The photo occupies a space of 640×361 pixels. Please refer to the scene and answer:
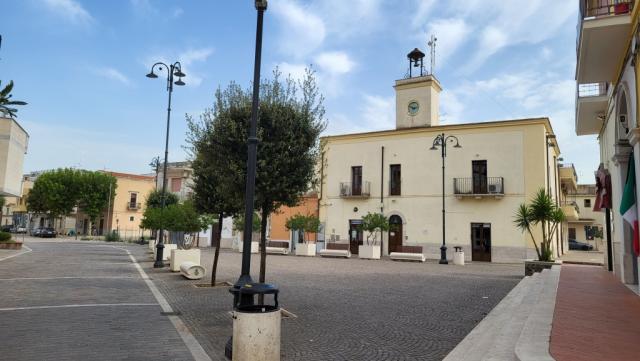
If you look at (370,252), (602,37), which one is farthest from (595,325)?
(370,252)

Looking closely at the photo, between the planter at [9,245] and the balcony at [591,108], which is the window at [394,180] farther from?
the planter at [9,245]

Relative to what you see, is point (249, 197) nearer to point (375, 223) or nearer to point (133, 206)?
point (375, 223)

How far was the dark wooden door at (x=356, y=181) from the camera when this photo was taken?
3052 centimetres

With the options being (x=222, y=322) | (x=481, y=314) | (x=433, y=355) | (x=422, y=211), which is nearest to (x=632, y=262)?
(x=481, y=314)

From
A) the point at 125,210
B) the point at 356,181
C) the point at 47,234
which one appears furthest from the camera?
the point at 125,210

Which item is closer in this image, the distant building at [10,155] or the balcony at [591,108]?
the balcony at [591,108]

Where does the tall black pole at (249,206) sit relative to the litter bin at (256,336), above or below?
above

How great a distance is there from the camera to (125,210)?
57.6 meters

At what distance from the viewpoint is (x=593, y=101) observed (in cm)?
1317

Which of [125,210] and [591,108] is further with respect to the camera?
[125,210]

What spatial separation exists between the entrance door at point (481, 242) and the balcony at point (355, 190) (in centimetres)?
717

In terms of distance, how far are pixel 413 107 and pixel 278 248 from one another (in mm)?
13152

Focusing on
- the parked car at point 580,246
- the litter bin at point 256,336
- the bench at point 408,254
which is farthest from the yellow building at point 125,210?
the litter bin at point 256,336

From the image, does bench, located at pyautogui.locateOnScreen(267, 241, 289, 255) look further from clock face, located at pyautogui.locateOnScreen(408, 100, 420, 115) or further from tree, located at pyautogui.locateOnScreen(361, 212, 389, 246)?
clock face, located at pyautogui.locateOnScreen(408, 100, 420, 115)
